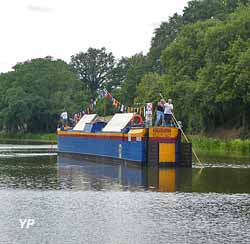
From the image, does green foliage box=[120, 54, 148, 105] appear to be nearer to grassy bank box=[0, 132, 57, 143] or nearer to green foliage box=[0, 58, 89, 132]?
green foliage box=[0, 58, 89, 132]

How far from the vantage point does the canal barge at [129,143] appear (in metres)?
35.5

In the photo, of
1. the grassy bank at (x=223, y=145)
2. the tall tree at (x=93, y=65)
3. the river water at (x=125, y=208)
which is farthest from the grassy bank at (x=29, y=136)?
the river water at (x=125, y=208)

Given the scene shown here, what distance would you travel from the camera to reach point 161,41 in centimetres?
11281

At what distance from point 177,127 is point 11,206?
59.1ft

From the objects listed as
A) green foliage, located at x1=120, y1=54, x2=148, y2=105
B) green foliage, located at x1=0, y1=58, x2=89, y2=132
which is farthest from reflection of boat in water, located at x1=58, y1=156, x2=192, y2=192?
green foliage, located at x1=0, y1=58, x2=89, y2=132

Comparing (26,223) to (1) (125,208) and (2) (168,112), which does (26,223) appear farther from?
(2) (168,112)

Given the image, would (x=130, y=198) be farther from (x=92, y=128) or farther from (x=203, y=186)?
(x=92, y=128)

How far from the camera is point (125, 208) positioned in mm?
18938

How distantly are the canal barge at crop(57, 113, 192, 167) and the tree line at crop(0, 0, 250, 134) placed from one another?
6.12 meters

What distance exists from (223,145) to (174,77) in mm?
19649

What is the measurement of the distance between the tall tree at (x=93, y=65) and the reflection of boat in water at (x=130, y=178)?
115366mm

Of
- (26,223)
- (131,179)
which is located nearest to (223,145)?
(131,179)

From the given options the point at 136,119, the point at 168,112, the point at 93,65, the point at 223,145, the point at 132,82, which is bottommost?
the point at 223,145

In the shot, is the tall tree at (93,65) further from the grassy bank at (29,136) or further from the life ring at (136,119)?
the life ring at (136,119)
